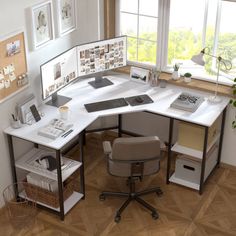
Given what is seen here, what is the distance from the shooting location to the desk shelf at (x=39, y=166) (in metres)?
4.59

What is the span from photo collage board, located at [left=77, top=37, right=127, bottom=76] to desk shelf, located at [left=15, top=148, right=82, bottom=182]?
987 mm

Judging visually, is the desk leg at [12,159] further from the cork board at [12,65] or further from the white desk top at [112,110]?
the cork board at [12,65]

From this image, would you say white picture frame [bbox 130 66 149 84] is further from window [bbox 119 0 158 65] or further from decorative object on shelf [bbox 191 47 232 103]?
decorative object on shelf [bbox 191 47 232 103]

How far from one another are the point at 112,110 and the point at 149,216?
1096 millimetres

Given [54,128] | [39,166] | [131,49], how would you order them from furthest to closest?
[131,49]
[39,166]
[54,128]

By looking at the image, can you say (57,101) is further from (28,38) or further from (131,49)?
(131,49)

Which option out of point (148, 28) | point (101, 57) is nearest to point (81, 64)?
point (101, 57)

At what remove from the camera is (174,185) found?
5.21 m

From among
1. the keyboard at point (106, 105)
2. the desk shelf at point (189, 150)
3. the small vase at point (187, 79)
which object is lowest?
the desk shelf at point (189, 150)

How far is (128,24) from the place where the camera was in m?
5.59

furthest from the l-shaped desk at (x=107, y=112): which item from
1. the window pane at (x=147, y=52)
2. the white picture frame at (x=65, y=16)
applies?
the white picture frame at (x=65, y=16)

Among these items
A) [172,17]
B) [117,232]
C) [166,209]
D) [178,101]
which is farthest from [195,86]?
[117,232]

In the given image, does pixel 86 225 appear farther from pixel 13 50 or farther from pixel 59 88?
pixel 13 50

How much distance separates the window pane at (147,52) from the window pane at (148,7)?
0.33m
